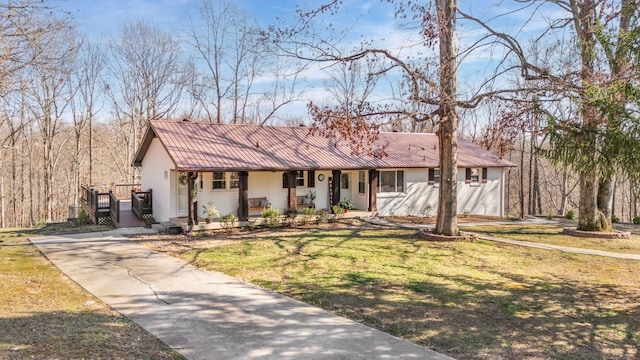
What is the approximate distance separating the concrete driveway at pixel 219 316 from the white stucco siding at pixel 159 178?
5.64m

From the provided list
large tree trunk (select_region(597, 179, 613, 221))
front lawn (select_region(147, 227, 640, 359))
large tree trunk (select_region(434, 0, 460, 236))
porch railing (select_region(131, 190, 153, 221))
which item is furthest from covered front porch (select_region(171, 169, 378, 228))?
large tree trunk (select_region(597, 179, 613, 221))

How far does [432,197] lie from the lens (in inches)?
829

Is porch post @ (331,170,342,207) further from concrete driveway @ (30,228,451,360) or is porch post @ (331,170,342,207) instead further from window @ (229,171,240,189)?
concrete driveway @ (30,228,451,360)

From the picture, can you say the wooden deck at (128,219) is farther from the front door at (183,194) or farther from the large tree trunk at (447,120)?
the large tree trunk at (447,120)

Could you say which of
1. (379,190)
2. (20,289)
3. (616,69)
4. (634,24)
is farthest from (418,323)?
(379,190)

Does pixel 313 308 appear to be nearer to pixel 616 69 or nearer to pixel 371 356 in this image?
pixel 371 356

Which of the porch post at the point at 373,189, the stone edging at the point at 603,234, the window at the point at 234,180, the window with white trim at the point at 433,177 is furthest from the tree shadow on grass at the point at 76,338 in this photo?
the window with white trim at the point at 433,177

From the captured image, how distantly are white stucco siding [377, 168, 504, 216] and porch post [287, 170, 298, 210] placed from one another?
4.32 metres

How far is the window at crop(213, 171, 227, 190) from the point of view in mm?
16375

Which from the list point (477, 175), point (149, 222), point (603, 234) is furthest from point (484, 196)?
point (149, 222)

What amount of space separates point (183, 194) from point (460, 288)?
11303mm

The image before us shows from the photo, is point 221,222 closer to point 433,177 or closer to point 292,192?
point 292,192

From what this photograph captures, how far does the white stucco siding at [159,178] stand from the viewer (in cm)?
1575

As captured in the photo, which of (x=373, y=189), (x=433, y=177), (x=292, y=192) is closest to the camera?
(x=292, y=192)
